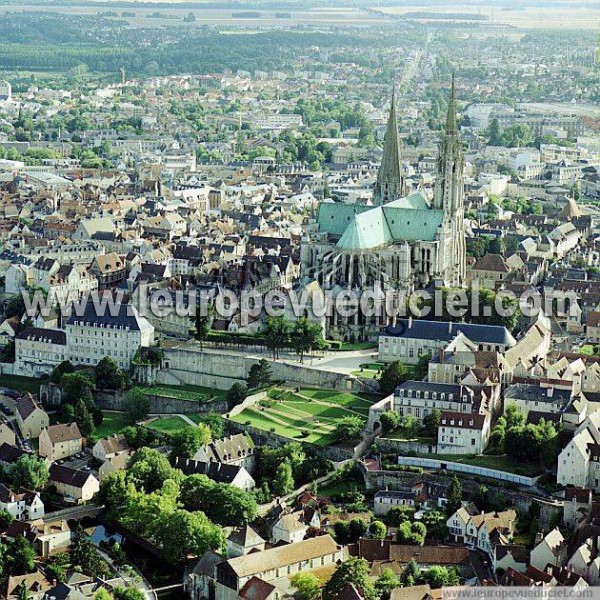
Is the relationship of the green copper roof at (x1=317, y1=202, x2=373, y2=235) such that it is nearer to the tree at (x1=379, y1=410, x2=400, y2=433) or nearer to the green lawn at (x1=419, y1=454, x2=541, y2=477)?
the tree at (x1=379, y1=410, x2=400, y2=433)

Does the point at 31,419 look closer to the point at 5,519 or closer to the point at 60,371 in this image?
the point at 60,371

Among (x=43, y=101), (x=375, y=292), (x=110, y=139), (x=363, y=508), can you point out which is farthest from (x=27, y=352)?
(x=43, y=101)

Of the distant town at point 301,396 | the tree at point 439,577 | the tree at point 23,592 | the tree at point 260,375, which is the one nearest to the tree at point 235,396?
the distant town at point 301,396

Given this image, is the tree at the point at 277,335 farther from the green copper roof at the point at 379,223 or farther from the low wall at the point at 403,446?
the low wall at the point at 403,446

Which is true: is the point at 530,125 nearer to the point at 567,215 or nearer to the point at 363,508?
the point at 567,215

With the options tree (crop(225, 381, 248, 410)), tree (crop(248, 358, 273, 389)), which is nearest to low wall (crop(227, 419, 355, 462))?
tree (crop(225, 381, 248, 410))

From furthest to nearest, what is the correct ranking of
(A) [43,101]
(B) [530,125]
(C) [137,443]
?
(A) [43,101], (B) [530,125], (C) [137,443]
